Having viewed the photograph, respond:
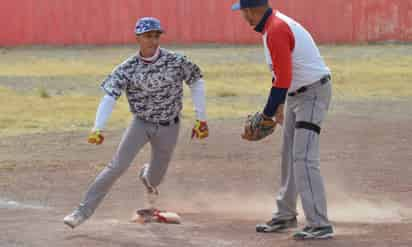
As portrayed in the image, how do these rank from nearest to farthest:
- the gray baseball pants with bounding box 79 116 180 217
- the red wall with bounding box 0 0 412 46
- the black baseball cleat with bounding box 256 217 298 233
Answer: the black baseball cleat with bounding box 256 217 298 233, the gray baseball pants with bounding box 79 116 180 217, the red wall with bounding box 0 0 412 46

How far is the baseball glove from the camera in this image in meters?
8.50

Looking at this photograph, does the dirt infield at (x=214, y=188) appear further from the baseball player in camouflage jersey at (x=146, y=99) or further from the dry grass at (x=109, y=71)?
the dry grass at (x=109, y=71)

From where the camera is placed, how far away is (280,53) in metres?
8.21

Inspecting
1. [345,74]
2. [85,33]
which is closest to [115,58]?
[85,33]

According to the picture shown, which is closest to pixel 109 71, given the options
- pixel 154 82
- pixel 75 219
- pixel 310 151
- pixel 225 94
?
pixel 225 94

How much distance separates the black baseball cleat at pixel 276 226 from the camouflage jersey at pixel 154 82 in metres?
1.15

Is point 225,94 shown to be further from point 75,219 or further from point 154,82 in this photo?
point 75,219

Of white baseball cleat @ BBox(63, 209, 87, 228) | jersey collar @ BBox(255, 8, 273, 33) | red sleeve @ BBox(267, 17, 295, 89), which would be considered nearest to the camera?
red sleeve @ BBox(267, 17, 295, 89)

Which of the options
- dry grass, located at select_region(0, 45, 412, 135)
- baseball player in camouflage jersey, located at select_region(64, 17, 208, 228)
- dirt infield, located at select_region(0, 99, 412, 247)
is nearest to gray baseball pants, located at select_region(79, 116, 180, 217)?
baseball player in camouflage jersey, located at select_region(64, 17, 208, 228)

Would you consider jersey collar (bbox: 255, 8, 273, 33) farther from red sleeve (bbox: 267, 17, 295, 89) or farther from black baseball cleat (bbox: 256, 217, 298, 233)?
black baseball cleat (bbox: 256, 217, 298, 233)

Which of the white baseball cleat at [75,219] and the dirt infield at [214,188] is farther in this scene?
the white baseball cleat at [75,219]

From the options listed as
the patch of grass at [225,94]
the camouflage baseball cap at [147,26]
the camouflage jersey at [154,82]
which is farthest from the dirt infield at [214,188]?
the patch of grass at [225,94]

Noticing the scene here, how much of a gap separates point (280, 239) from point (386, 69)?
18.6 m

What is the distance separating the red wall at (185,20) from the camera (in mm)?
36750
